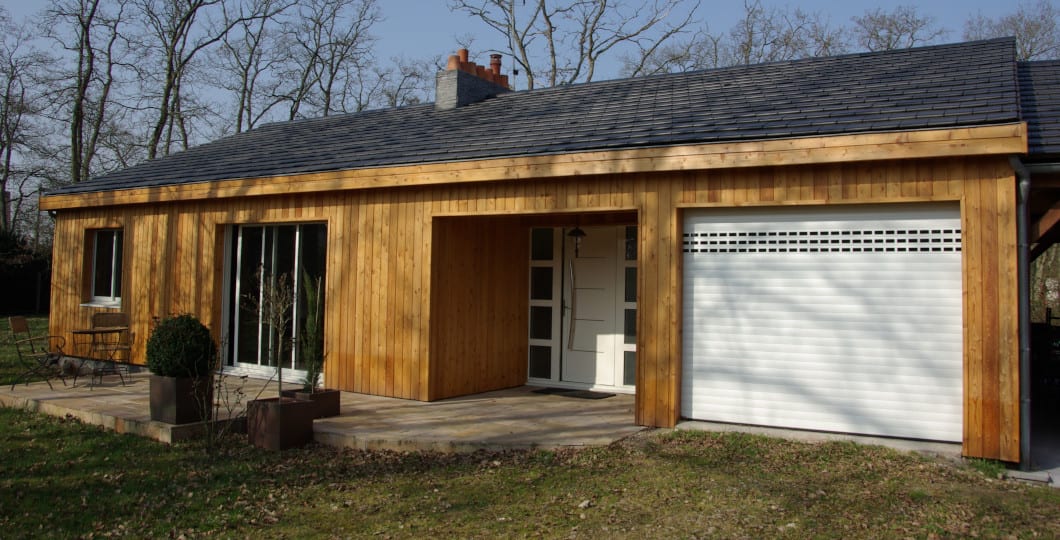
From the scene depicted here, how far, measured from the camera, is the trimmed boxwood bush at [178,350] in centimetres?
719

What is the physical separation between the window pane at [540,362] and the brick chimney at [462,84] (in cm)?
426

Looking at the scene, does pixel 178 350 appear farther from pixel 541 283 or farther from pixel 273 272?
pixel 541 283

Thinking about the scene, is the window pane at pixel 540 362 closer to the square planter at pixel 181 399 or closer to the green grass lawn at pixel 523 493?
the green grass lawn at pixel 523 493

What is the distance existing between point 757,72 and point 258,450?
7.51 m

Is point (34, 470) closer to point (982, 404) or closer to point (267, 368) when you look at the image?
point (267, 368)

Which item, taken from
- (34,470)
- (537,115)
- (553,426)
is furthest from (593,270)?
(34,470)

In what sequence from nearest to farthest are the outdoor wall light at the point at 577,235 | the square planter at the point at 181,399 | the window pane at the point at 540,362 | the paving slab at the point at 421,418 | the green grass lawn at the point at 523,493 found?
the green grass lawn at the point at 523,493, the paving slab at the point at 421,418, the square planter at the point at 181,399, the outdoor wall light at the point at 577,235, the window pane at the point at 540,362

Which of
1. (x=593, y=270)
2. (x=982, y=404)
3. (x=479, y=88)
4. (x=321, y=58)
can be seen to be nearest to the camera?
(x=982, y=404)

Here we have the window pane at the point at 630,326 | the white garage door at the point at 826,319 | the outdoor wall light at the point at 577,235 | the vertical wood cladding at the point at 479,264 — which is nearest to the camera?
the vertical wood cladding at the point at 479,264

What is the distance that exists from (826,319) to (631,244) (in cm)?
333

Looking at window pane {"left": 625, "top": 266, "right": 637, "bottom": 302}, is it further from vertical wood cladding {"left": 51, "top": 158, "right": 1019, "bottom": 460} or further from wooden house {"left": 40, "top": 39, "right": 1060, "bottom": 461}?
vertical wood cladding {"left": 51, "top": 158, "right": 1019, "bottom": 460}

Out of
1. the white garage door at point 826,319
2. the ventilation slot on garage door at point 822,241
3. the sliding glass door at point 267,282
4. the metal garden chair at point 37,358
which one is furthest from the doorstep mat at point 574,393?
the metal garden chair at point 37,358

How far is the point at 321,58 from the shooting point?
2992 cm

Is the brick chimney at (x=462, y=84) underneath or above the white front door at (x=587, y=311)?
above
